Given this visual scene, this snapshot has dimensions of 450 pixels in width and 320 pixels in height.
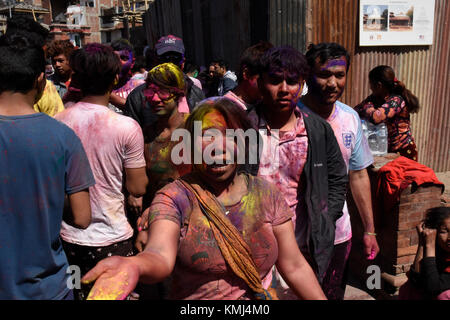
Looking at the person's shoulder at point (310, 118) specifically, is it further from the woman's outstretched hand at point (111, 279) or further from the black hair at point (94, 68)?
the woman's outstretched hand at point (111, 279)

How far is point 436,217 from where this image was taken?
110 inches

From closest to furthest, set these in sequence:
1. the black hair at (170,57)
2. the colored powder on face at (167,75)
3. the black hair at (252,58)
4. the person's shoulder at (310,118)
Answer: the person's shoulder at (310,118)
the colored powder on face at (167,75)
the black hair at (252,58)
the black hair at (170,57)

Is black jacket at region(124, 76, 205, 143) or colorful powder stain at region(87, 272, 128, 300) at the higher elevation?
black jacket at region(124, 76, 205, 143)

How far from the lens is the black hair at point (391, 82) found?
A: 14.5 ft

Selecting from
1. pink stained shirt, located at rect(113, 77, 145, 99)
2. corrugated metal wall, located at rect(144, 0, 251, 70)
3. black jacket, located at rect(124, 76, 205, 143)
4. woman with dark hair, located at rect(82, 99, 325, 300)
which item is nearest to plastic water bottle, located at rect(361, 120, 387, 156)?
black jacket, located at rect(124, 76, 205, 143)

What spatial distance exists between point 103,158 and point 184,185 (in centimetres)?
102

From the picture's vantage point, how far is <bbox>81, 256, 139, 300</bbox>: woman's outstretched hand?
1088 mm

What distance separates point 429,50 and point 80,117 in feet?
20.5

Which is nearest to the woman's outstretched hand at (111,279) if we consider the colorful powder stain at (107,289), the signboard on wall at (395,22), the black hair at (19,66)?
the colorful powder stain at (107,289)

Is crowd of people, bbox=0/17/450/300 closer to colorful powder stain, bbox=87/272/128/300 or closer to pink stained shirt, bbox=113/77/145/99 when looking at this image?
colorful powder stain, bbox=87/272/128/300

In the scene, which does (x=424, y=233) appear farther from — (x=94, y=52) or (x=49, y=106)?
(x=49, y=106)

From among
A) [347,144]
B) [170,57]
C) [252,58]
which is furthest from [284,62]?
[170,57]

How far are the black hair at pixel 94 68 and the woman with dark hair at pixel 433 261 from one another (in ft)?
8.36
